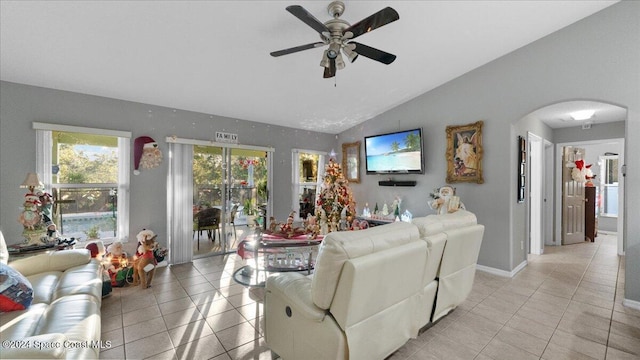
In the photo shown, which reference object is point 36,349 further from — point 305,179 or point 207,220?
point 305,179

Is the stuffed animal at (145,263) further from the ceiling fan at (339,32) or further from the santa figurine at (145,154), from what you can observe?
the ceiling fan at (339,32)

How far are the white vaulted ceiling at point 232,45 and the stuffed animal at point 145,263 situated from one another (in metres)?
1.99

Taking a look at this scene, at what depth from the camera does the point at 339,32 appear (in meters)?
2.20

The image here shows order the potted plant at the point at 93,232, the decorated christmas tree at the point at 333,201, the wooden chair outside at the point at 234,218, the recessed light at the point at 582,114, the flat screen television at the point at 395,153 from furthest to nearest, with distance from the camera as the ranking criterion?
1. the wooden chair outside at the point at 234,218
2. the flat screen television at the point at 395,153
3. the recessed light at the point at 582,114
4. the decorated christmas tree at the point at 333,201
5. the potted plant at the point at 93,232

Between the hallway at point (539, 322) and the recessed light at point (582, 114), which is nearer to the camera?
the hallway at point (539, 322)

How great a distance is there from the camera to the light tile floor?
2.10 meters

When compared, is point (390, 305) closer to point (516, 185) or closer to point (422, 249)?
point (422, 249)

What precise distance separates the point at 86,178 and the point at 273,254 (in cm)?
277

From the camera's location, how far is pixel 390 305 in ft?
5.90

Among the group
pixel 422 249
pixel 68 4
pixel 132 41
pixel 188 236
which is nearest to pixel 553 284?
pixel 422 249

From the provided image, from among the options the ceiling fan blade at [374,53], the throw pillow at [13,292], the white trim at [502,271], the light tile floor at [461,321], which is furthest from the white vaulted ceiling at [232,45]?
the white trim at [502,271]

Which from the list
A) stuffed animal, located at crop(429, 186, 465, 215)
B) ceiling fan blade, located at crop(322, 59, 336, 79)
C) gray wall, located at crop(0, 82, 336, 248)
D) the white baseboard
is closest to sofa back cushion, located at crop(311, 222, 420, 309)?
ceiling fan blade, located at crop(322, 59, 336, 79)

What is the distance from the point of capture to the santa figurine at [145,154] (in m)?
3.87

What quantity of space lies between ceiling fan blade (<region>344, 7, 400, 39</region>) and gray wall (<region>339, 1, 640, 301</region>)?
2792mm
